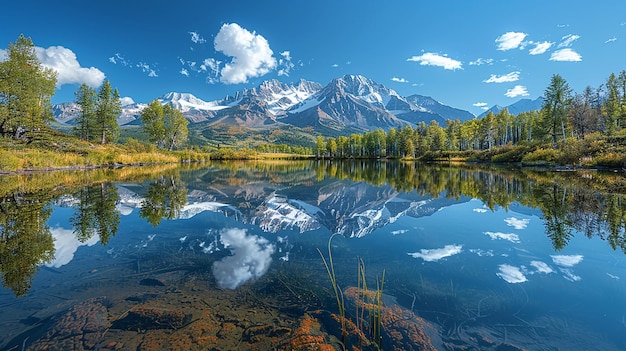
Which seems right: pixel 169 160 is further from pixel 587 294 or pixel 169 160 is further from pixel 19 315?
pixel 587 294

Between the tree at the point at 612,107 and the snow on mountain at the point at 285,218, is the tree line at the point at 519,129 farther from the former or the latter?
the snow on mountain at the point at 285,218

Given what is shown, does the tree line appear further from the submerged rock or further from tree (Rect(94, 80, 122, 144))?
tree (Rect(94, 80, 122, 144))

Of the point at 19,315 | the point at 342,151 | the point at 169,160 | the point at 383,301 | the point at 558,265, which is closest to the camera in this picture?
the point at 19,315

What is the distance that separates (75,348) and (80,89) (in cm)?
7235

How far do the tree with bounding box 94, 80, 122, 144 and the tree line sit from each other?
92.8 m

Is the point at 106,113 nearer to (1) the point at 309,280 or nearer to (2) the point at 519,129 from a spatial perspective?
(1) the point at 309,280

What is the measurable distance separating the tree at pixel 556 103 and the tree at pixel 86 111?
99946 millimetres

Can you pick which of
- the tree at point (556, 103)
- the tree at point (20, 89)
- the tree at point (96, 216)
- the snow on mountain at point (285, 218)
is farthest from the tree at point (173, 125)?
the tree at point (556, 103)

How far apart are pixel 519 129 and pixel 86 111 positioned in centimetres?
12147

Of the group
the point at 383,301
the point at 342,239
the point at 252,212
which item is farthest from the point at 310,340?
the point at 252,212

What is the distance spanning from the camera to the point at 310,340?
4.18 metres

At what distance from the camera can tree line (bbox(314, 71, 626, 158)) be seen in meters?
58.8

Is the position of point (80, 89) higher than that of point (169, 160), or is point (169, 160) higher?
point (80, 89)

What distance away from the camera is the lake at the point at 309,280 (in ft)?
14.1
